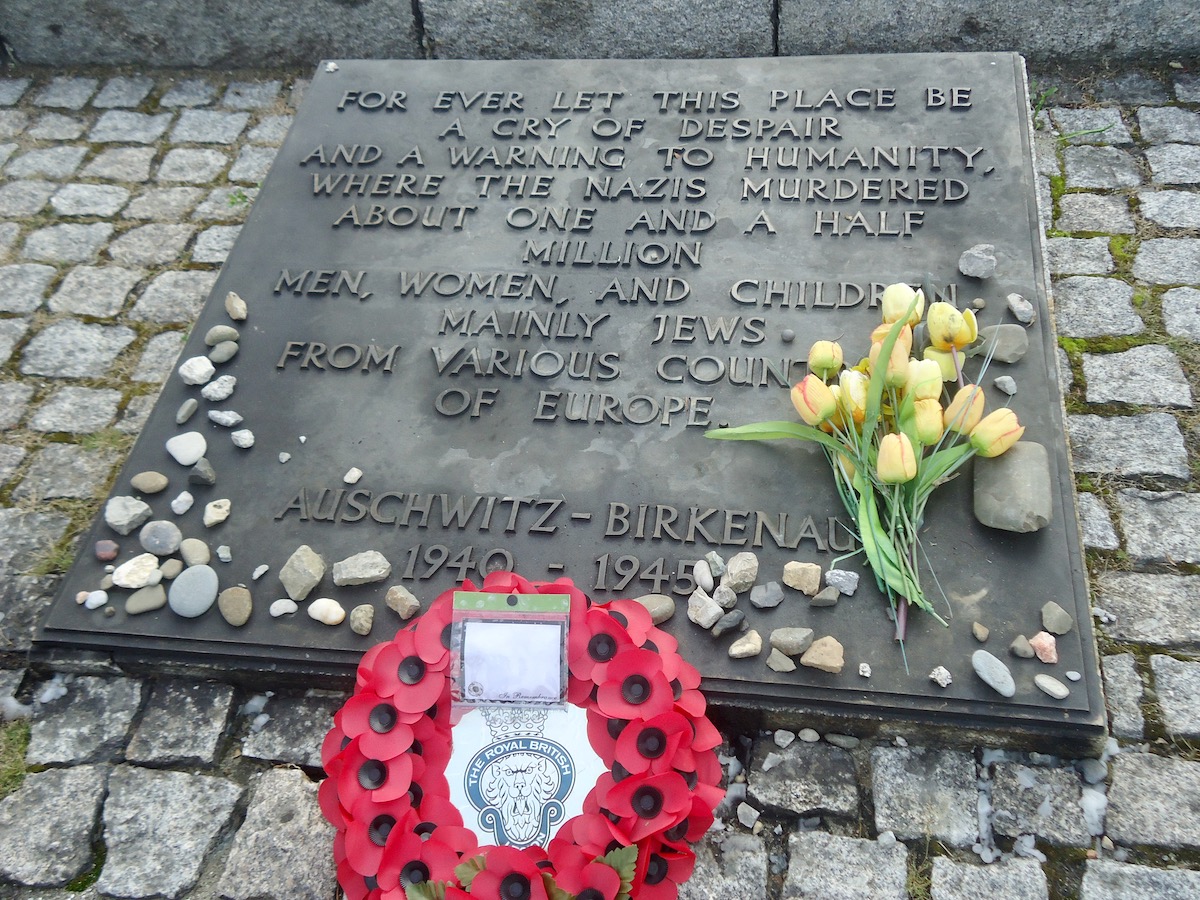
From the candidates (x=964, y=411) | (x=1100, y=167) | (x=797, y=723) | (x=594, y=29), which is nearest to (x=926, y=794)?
(x=797, y=723)

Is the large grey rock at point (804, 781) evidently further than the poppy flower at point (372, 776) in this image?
Yes

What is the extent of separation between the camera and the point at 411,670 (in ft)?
6.55

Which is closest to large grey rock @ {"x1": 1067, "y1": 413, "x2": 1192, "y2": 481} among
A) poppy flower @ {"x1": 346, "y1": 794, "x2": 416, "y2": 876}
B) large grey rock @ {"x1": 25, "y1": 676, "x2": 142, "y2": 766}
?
poppy flower @ {"x1": 346, "y1": 794, "x2": 416, "y2": 876}

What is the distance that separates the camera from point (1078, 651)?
207 centimetres

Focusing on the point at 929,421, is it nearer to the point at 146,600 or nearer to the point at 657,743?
the point at 657,743

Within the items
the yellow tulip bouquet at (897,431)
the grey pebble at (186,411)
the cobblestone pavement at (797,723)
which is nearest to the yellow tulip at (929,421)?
the yellow tulip bouquet at (897,431)

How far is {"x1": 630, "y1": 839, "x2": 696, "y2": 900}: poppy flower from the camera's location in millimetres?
1852

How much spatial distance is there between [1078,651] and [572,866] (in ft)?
3.84

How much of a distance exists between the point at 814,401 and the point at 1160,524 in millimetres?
1115

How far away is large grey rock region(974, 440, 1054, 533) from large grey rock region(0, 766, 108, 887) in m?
2.20

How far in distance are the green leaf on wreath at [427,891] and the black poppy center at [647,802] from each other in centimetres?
39

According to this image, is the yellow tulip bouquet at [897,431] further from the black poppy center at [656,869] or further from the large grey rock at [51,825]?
the large grey rock at [51,825]

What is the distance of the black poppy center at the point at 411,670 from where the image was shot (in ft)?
6.53

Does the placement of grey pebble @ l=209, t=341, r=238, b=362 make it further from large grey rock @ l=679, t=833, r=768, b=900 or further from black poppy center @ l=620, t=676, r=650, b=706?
large grey rock @ l=679, t=833, r=768, b=900
